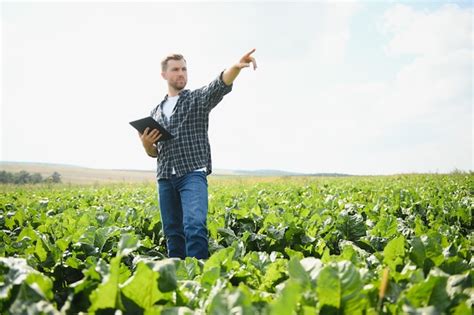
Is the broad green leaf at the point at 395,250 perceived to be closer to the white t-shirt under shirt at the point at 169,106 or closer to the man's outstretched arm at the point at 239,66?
the man's outstretched arm at the point at 239,66

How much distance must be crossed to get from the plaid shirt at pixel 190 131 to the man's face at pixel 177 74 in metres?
0.12

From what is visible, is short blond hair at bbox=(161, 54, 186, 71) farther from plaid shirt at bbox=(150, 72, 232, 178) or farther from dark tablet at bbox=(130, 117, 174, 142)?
dark tablet at bbox=(130, 117, 174, 142)

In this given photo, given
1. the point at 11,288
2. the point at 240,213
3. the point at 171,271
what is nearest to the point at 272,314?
the point at 171,271

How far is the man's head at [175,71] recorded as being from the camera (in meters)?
4.02

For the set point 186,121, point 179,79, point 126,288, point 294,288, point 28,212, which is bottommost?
point 28,212

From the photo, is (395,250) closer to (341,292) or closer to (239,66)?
(341,292)

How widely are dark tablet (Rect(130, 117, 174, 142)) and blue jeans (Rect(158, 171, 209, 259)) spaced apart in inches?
17.2

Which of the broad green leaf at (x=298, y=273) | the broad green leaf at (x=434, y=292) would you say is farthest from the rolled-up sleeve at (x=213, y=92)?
the broad green leaf at (x=434, y=292)

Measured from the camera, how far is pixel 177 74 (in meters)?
4.05

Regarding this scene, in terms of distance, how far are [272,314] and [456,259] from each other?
49.6 inches

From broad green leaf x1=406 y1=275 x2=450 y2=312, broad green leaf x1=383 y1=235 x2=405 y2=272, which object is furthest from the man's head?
broad green leaf x1=406 y1=275 x2=450 y2=312

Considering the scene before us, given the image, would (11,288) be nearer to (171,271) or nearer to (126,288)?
(126,288)

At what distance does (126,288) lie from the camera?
1407 mm

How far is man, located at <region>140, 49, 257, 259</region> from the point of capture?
12.0 feet
